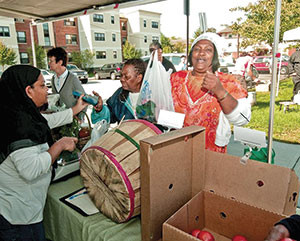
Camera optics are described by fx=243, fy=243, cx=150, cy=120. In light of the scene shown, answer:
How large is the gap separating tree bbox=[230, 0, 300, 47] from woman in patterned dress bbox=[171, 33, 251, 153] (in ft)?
23.7

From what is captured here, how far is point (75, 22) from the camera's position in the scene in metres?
31.1

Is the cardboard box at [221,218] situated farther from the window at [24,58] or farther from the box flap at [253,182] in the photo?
the window at [24,58]

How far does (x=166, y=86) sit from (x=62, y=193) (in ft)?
2.93

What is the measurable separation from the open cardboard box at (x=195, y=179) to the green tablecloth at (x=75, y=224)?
13 centimetres

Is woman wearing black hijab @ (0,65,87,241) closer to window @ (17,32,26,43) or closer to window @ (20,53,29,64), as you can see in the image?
window @ (20,53,29,64)

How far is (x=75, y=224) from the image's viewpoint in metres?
1.21

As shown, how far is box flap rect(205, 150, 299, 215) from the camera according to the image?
1.00m

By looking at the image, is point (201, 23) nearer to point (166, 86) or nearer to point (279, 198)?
point (166, 86)

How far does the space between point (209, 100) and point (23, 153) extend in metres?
1.06

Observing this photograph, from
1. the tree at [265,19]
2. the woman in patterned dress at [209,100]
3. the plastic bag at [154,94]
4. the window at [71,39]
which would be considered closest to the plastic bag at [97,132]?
the plastic bag at [154,94]

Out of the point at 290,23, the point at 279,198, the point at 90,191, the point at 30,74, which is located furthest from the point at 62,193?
the point at 290,23

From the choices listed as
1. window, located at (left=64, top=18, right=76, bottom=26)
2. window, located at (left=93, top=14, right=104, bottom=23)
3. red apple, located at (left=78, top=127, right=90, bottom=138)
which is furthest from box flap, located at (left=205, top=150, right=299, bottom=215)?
window, located at (left=93, top=14, right=104, bottom=23)

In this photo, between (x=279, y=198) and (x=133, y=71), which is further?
(x=133, y=71)

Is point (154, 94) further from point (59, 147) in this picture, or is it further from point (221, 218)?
point (221, 218)
